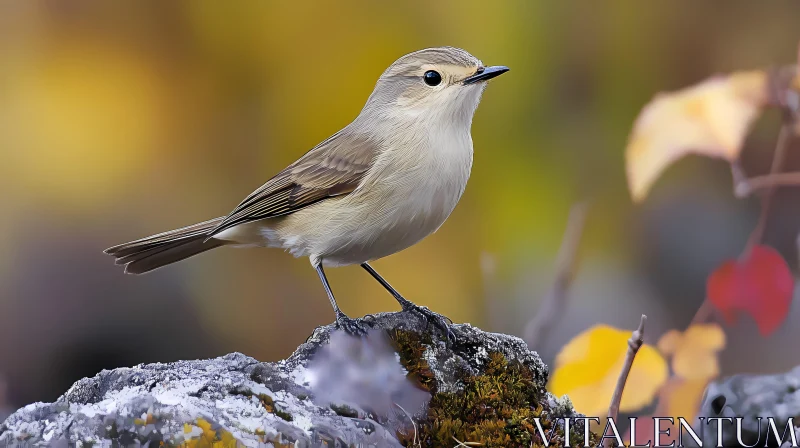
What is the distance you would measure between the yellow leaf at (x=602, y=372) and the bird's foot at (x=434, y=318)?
2.47 ft

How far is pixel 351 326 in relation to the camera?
133 inches

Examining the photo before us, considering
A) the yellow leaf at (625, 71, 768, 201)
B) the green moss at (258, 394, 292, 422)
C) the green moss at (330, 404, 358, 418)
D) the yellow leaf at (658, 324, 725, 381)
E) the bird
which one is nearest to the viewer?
the green moss at (258, 394, 292, 422)

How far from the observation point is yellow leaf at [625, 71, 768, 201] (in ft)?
14.5

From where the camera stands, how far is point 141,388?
2785mm

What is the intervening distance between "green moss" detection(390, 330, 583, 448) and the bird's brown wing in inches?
26.4

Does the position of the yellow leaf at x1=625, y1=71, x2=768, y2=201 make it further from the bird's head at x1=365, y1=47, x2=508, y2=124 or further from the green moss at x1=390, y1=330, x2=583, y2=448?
the green moss at x1=390, y1=330, x2=583, y2=448

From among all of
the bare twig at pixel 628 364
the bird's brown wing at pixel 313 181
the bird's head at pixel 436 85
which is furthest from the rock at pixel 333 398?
the bird's head at pixel 436 85

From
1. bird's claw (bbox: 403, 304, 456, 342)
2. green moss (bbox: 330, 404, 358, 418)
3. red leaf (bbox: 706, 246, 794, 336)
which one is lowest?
green moss (bbox: 330, 404, 358, 418)

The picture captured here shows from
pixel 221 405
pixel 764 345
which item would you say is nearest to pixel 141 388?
pixel 221 405

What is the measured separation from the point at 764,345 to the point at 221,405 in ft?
10.3

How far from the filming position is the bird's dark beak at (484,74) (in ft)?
11.5

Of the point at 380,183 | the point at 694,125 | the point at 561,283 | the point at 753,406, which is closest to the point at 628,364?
the point at 753,406

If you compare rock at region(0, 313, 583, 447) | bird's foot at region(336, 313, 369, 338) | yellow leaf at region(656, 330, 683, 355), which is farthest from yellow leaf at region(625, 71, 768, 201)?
bird's foot at region(336, 313, 369, 338)

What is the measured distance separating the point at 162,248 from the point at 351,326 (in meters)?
1.11
